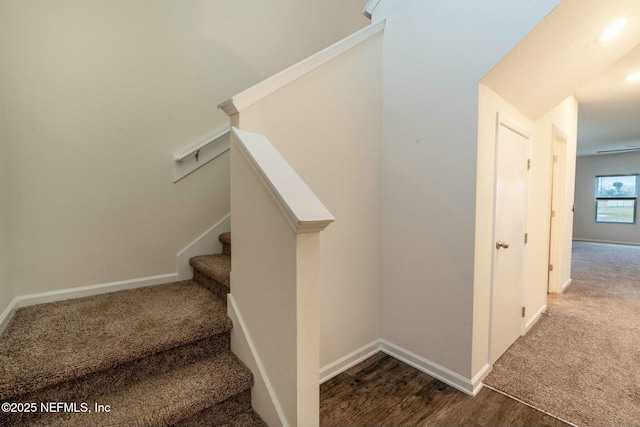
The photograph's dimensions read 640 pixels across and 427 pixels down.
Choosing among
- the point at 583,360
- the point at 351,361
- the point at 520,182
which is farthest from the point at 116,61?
the point at 583,360

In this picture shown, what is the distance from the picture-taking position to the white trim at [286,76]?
1533 mm

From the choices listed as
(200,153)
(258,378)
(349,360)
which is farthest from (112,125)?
(349,360)

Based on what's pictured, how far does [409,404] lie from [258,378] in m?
0.98

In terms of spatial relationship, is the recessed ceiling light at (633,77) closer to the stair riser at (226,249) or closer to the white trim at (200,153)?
the white trim at (200,153)

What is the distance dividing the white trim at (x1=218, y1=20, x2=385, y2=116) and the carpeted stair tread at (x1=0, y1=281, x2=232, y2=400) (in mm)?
1178

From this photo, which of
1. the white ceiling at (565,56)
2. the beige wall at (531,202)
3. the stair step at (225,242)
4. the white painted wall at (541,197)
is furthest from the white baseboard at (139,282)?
the white painted wall at (541,197)

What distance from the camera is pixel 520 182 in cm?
241

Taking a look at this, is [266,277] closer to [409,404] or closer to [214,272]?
[214,272]

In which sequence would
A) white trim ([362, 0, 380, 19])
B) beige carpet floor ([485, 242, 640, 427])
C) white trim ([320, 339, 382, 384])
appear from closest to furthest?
beige carpet floor ([485, 242, 640, 427]), white trim ([320, 339, 382, 384]), white trim ([362, 0, 380, 19])

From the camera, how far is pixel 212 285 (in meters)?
2.05

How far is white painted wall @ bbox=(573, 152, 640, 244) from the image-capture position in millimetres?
7559

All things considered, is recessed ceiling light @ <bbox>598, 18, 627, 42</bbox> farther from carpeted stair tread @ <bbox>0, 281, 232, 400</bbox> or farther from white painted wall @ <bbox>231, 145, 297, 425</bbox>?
carpeted stair tread @ <bbox>0, 281, 232, 400</bbox>

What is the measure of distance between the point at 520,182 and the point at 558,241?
6.70 feet

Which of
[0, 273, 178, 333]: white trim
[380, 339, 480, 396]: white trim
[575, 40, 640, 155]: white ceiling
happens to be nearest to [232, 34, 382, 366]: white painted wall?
[380, 339, 480, 396]: white trim
